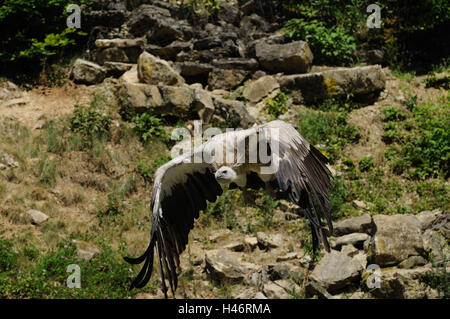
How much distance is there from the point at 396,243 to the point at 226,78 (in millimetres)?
5343

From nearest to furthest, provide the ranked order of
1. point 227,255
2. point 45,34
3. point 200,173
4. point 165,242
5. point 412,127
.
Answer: point 165,242, point 200,173, point 227,255, point 412,127, point 45,34

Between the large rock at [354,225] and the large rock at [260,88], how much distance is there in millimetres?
3454

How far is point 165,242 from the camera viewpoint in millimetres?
4074

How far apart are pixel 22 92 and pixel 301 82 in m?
5.67

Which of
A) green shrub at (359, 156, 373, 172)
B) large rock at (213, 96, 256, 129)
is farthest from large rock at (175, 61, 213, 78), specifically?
green shrub at (359, 156, 373, 172)

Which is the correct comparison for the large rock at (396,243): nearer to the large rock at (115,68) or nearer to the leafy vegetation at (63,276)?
the leafy vegetation at (63,276)

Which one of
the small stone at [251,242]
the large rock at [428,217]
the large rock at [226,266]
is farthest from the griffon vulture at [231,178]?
the large rock at [428,217]

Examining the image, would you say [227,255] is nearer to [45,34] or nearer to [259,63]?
[259,63]

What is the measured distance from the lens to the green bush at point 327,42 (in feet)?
30.8

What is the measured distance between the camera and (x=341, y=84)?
28.2ft

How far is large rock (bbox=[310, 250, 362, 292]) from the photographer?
5203 mm

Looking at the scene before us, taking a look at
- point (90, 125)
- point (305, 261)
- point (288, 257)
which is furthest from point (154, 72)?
point (305, 261)

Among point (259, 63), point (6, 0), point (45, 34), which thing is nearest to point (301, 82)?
point (259, 63)

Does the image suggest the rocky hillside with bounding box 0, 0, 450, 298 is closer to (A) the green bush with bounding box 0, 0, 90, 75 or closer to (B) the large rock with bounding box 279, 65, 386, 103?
(B) the large rock with bounding box 279, 65, 386, 103
